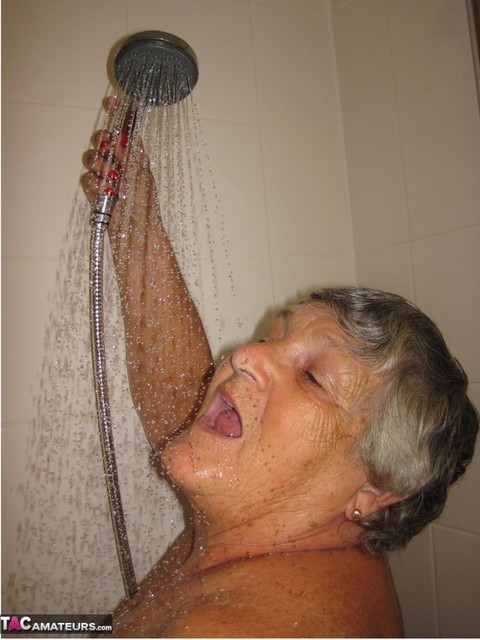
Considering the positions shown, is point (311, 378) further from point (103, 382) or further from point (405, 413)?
point (103, 382)

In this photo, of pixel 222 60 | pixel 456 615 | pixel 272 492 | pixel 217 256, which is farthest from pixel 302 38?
pixel 456 615

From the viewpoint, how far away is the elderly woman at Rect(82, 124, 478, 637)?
56 centimetres

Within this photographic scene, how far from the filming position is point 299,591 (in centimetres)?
51

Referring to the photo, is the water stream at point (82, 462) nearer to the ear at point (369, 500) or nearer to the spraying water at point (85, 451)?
the spraying water at point (85, 451)

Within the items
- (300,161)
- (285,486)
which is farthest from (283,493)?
(300,161)

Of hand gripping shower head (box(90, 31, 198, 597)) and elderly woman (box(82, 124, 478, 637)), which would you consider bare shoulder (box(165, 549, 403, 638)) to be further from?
hand gripping shower head (box(90, 31, 198, 597))

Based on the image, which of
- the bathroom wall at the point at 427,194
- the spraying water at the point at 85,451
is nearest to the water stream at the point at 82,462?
the spraying water at the point at 85,451

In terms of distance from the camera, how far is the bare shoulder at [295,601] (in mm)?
454

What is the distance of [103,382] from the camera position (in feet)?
2.39

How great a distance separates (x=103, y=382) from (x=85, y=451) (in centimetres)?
16

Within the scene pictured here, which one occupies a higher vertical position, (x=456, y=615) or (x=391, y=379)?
(x=391, y=379)

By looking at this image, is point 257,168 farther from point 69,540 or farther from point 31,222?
point 69,540

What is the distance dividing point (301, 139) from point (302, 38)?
25 cm

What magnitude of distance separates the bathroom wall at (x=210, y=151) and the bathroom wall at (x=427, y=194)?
0.28 ft
